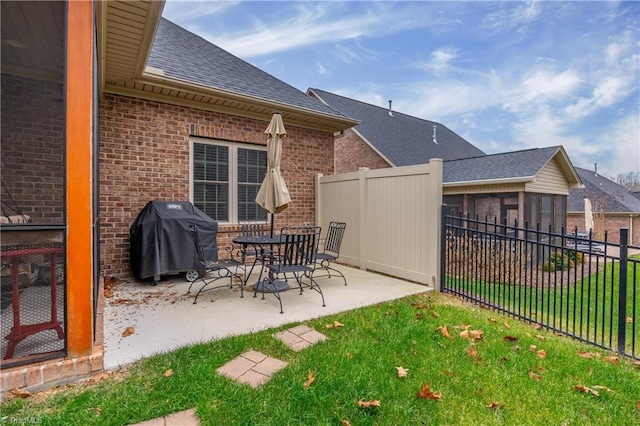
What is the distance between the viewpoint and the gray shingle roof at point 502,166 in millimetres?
10390

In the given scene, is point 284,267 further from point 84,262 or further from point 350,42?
point 350,42

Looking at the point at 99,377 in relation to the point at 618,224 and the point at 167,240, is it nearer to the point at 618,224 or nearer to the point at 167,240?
the point at 167,240

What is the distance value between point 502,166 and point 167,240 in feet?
35.7

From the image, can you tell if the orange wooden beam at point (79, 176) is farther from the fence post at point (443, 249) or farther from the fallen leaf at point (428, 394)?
the fence post at point (443, 249)

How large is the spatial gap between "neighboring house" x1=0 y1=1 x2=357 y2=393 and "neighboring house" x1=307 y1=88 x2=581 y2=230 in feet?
9.19

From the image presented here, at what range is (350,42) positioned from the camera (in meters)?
13.8

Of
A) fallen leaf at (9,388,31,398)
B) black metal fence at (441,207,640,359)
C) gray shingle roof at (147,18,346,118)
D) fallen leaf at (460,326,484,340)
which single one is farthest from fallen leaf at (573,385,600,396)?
gray shingle roof at (147,18,346,118)

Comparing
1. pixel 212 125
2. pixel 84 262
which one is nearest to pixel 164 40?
pixel 212 125

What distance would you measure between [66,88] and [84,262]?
1.25m

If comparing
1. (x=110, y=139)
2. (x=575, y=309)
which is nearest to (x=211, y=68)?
(x=110, y=139)

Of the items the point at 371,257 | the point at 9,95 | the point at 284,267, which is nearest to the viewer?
the point at 284,267

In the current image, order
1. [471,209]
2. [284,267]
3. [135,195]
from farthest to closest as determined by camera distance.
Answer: [471,209]
[135,195]
[284,267]

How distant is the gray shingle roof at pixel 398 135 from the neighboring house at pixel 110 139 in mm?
6466

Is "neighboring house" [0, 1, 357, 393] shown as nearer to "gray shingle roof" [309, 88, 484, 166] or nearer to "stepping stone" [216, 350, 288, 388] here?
"stepping stone" [216, 350, 288, 388]
